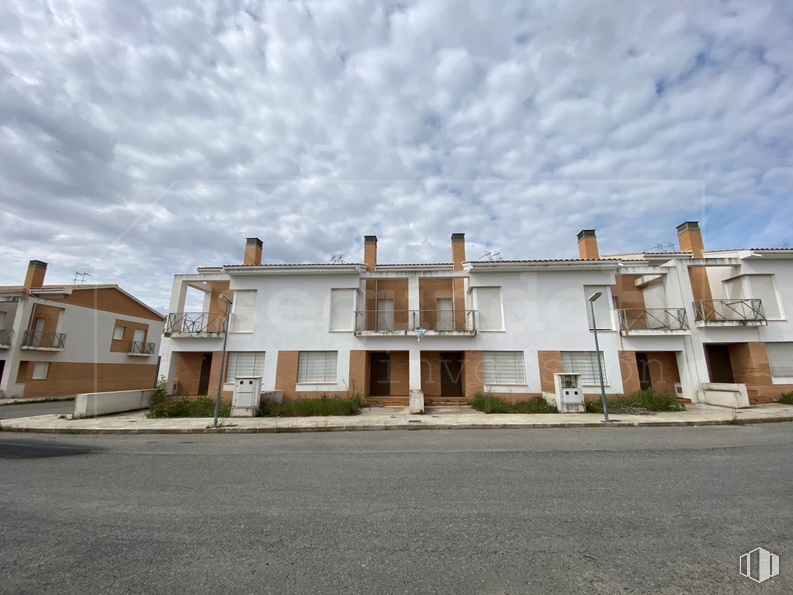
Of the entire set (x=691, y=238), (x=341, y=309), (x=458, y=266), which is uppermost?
(x=691, y=238)

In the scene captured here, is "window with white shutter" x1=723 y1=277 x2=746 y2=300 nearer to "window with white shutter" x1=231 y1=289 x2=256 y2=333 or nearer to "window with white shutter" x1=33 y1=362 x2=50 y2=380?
"window with white shutter" x1=231 y1=289 x2=256 y2=333

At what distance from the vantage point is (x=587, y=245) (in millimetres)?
16469

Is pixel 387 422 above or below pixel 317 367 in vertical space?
below

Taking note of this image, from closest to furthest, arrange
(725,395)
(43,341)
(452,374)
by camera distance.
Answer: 1. (725,395)
2. (452,374)
3. (43,341)

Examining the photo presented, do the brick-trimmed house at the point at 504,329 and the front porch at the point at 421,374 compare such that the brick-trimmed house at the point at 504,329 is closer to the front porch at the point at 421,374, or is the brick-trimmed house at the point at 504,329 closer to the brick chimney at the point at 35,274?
the front porch at the point at 421,374

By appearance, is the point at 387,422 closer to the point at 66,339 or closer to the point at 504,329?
the point at 504,329

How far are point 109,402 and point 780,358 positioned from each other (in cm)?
2535

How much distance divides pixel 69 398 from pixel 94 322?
4748 mm

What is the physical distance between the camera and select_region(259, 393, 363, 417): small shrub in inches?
456

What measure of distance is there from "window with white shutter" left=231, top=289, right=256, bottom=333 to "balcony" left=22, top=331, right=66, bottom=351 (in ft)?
45.4

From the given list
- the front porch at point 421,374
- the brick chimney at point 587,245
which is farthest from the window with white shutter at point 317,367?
the brick chimney at point 587,245

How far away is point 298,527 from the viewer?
11.4 feet

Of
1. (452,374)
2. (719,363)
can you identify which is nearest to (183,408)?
(452,374)

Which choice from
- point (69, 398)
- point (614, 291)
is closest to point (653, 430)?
point (614, 291)
